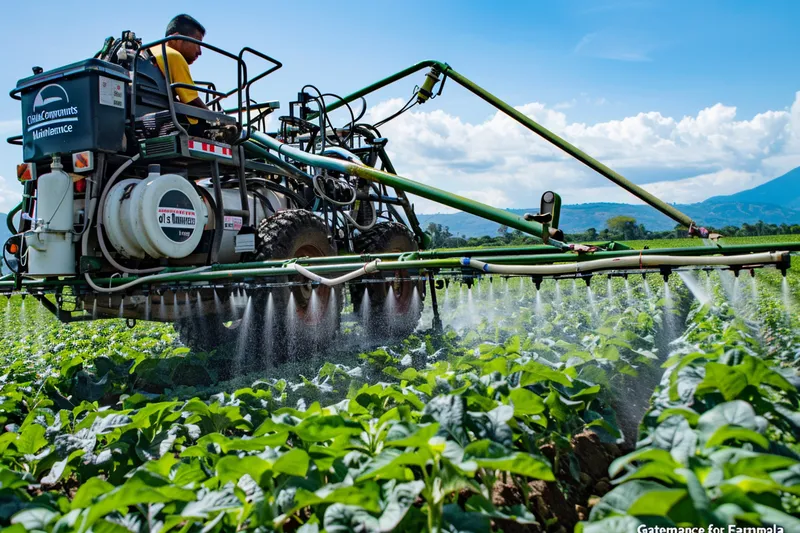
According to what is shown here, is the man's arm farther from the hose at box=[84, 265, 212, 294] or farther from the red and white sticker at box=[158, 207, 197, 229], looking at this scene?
the hose at box=[84, 265, 212, 294]

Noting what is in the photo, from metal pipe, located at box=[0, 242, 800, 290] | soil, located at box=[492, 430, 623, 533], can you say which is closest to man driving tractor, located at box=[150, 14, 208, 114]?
metal pipe, located at box=[0, 242, 800, 290]

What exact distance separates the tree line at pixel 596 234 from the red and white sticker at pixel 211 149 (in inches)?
104

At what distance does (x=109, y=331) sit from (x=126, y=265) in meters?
5.31

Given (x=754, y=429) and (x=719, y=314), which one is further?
(x=719, y=314)

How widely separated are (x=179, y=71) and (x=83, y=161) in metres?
1.23

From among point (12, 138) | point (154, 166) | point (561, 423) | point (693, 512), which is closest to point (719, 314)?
point (561, 423)

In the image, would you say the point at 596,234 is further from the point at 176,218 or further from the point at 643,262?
the point at 643,262

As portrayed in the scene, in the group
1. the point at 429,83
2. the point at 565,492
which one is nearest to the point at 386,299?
the point at 429,83

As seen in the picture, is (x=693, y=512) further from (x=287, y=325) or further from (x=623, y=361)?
(x=287, y=325)

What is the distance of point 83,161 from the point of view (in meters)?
5.41

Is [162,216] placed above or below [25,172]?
below

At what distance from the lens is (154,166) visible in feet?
18.5

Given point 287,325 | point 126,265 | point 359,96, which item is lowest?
point 287,325

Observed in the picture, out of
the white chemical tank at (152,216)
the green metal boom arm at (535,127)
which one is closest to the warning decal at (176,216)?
the white chemical tank at (152,216)
